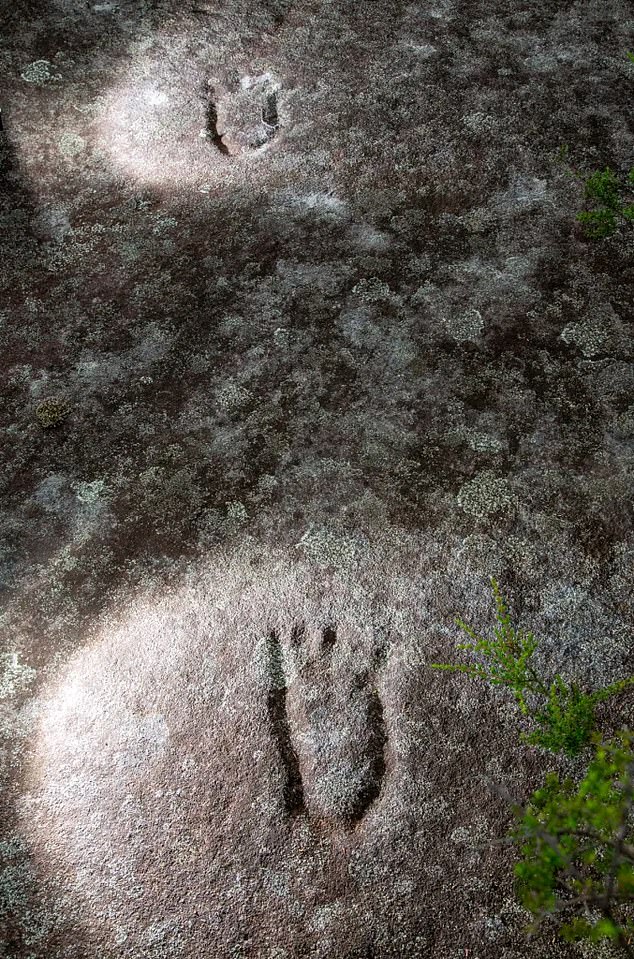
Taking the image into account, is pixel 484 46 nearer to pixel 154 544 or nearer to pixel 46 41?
pixel 46 41

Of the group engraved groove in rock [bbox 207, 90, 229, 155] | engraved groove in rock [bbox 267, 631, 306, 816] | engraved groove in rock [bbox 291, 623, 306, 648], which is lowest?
engraved groove in rock [bbox 267, 631, 306, 816]

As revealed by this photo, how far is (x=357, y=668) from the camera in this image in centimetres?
226

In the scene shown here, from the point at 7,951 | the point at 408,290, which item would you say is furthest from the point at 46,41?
the point at 7,951

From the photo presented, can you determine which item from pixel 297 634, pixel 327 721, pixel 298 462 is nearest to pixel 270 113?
pixel 298 462

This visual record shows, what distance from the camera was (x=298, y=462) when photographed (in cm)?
266

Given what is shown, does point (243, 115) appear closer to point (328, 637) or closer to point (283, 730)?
point (328, 637)

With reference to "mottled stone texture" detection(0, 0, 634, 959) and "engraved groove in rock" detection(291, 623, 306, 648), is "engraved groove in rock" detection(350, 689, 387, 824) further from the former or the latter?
"engraved groove in rock" detection(291, 623, 306, 648)

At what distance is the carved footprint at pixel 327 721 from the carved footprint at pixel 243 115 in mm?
2463

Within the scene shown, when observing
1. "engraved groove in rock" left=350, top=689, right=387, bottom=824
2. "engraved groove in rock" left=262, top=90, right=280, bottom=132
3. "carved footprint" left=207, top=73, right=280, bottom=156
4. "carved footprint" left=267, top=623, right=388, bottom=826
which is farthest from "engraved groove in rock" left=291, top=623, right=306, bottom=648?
"engraved groove in rock" left=262, top=90, right=280, bottom=132

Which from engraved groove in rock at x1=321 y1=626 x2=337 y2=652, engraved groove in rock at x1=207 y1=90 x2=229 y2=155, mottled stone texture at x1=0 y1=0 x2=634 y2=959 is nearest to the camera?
mottled stone texture at x1=0 y1=0 x2=634 y2=959

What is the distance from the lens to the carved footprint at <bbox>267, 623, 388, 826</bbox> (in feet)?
6.81

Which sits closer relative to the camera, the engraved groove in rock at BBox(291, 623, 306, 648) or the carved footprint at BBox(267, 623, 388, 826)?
the carved footprint at BBox(267, 623, 388, 826)

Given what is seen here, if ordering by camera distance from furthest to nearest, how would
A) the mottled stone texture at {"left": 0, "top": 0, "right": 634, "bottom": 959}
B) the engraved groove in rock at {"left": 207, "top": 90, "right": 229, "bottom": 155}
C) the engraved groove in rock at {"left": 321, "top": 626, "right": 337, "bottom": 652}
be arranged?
1. the engraved groove in rock at {"left": 207, "top": 90, "right": 229, "bottom": 155}
2. the engraved groove in rock at {"left": 321, "top": 626, "right": 337, "bottom": 652}
3. the mottled stone texture at {"left": 0, "top": 0, "right": 634, "bottom": 959}

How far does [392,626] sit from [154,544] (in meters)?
0.79
